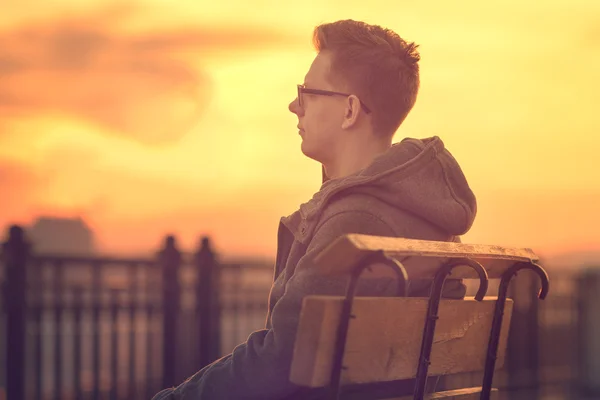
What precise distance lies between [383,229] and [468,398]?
0.83 meters

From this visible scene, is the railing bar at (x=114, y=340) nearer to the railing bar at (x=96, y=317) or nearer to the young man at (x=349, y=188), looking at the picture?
the railing bar at (x=96, y=317)

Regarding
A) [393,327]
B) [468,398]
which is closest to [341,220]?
[393,327]

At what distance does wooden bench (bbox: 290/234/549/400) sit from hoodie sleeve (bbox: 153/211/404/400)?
20 centimetres

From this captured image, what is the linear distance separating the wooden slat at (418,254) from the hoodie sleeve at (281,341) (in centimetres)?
19

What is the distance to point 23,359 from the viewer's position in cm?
858

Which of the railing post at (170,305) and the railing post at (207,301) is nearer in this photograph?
the railing post at (170,305)

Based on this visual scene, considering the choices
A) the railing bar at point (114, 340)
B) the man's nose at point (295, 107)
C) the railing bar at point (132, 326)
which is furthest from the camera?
the railing bar at point (132, 326)

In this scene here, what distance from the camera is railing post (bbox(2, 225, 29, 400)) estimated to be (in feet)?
27.8

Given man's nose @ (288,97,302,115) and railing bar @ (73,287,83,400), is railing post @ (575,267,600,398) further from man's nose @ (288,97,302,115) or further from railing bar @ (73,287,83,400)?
man's nose @ (288,97,302,115)

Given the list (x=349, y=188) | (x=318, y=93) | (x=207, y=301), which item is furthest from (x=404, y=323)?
(x=207, y=301)

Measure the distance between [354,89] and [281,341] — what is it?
3.75 ft

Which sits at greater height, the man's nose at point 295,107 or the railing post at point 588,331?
the man's nose at point 295,107

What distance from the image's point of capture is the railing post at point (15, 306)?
847 centimetres

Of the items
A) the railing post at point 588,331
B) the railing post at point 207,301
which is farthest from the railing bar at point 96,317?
the railing post at point 588,331
